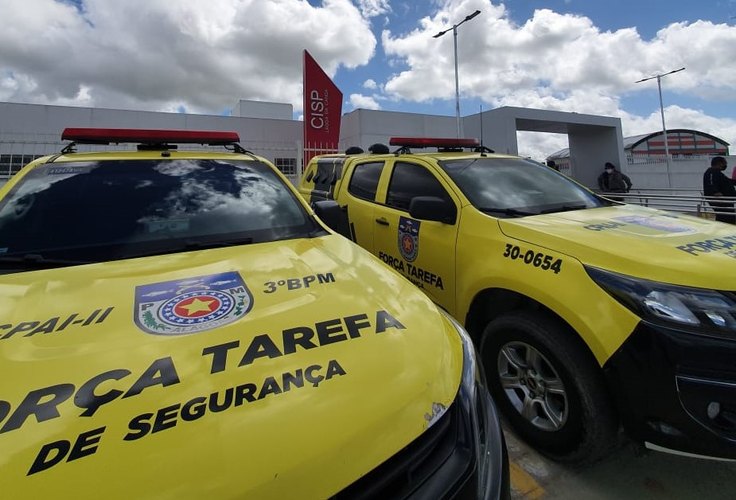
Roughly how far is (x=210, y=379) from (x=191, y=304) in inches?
18.1

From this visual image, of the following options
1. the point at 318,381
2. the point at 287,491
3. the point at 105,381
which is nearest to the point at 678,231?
the point at 318,381

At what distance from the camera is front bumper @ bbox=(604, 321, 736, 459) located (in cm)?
171

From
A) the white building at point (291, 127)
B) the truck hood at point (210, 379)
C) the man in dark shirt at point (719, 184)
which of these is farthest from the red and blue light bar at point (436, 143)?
the white building at point (291, 127)

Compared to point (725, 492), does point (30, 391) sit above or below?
above

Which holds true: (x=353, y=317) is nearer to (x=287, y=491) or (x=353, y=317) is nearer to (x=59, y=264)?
(x=287, y=491)

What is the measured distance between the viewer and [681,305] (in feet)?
5.94

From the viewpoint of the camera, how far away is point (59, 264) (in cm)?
183

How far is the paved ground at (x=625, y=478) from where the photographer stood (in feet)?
6.65

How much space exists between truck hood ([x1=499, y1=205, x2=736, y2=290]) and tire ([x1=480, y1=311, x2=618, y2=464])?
0.44m

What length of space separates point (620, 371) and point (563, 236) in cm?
79

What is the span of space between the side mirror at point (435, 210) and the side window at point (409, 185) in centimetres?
24

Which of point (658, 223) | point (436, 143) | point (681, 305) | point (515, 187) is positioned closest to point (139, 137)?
point (515, 187)

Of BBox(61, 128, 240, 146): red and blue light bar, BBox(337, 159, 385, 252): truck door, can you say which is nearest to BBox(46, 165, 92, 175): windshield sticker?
BBox(61, 128, 240, 146): red and blue light bar

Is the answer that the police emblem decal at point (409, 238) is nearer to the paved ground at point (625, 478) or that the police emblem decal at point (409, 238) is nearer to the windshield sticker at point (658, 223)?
the windshield sticker at point (658, 223)
